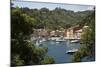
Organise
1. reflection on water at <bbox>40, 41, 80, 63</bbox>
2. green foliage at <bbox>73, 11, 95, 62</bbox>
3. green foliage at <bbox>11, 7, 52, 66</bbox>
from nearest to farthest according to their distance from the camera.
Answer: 1. green foliage at <bbox>11, 7, 52, 66</bbox>
2. reflection on water at <bbox>40, 41, 80, 63</bbox>
3. green foliage at <bbox>73, 11, 95, 62</bbox>

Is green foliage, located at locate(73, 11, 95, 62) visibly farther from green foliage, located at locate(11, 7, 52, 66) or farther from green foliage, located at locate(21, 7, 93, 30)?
green foliage, located at locate(11, 7, 52, 66)

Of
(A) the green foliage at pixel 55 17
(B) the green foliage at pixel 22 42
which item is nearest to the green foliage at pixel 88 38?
(A) the green foliage at pixel 55 17

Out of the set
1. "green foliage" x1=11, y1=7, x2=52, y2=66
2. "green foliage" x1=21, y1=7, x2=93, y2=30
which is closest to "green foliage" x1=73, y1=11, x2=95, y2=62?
"green foliage" x1=21, y1=7, x2=93, y2=30

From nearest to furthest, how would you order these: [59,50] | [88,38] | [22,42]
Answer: [22,42]
[59,50]
[88,38]

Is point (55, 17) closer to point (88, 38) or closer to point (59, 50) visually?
point (59, 50)

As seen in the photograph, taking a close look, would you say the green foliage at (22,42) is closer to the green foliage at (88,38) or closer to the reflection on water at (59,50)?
the reflection on water at (59,50)

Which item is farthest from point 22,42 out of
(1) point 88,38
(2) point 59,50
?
(1) point 88,38

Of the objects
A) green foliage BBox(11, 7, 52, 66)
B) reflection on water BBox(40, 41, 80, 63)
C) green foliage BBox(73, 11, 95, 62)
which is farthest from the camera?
green foliage BBox(73, 11, 95, 62)

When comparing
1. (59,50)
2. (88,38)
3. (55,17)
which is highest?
(55,17)

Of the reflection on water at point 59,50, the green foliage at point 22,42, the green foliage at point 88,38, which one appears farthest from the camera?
the green foliage at point 88,38
